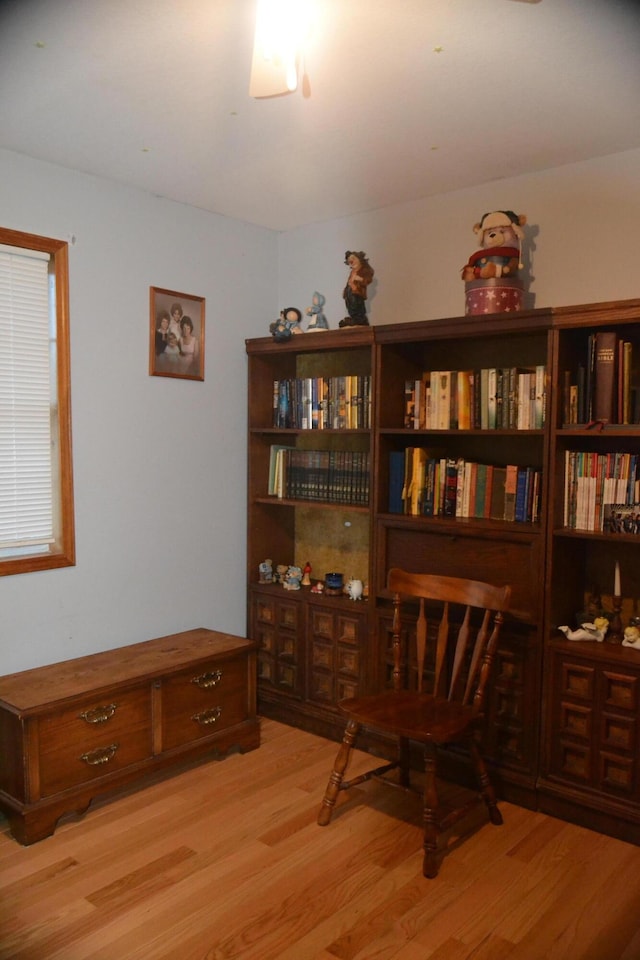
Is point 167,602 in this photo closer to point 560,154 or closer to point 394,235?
point 394,235

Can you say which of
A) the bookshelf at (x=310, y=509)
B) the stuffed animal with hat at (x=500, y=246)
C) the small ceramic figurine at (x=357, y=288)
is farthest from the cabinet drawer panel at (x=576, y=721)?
the small ceramic figurine at (x=357, y=288)

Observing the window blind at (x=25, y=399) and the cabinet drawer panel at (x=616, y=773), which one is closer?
the cabinet drawer panel at (x=616, y=773)

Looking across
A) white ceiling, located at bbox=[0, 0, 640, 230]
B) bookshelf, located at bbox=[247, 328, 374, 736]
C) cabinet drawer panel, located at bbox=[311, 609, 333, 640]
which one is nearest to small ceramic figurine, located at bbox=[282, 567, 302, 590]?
bookshelf, located at bbox=[247, 328, 374, 736]

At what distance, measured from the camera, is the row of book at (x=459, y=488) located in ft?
8.87

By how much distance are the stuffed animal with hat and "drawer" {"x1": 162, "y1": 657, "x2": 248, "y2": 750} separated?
73.4 inches

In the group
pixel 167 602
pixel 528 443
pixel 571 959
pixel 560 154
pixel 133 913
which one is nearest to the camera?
pixel 571 959

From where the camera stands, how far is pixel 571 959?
192 centimetres

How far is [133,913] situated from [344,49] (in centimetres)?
244

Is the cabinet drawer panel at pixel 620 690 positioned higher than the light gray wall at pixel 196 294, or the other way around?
the light gray wall at pixel 196 294

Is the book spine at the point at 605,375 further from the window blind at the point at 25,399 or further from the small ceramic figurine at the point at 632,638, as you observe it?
the window blind at the point at 25,399

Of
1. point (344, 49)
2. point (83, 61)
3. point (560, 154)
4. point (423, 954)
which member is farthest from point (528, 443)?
point (83, 61)

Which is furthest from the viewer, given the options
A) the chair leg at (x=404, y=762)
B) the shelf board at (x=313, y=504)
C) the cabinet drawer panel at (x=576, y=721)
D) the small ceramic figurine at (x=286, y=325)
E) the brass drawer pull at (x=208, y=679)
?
the small ceramic figurine at (x=286, y=325)

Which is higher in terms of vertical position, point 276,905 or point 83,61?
point 83,61

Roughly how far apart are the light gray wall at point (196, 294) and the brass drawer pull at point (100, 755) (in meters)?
0.45
